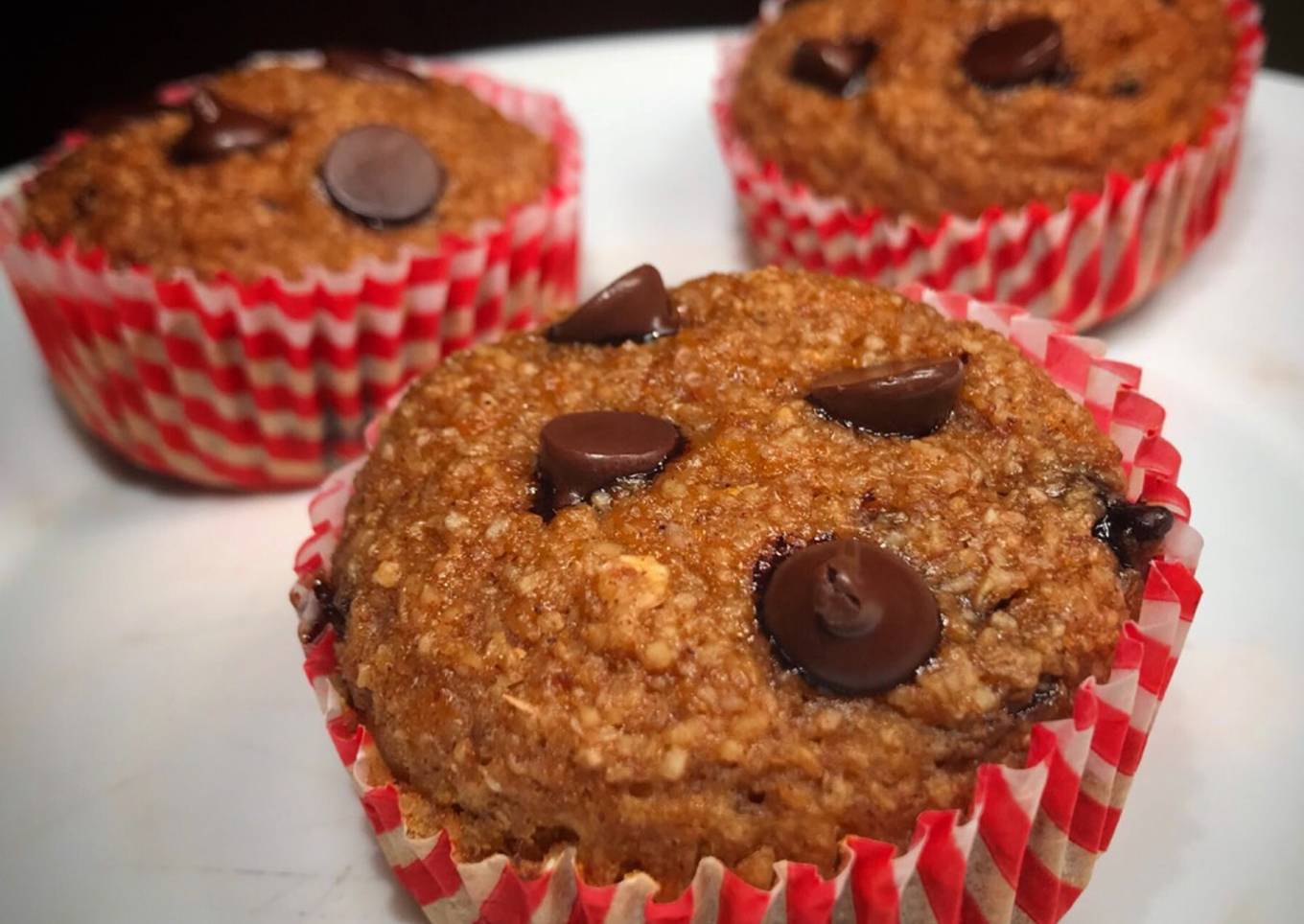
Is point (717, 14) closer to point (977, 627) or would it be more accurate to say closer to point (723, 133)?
point (723, 133)

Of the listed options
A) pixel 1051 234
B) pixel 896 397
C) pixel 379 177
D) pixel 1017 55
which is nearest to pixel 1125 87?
pixel 1017 55

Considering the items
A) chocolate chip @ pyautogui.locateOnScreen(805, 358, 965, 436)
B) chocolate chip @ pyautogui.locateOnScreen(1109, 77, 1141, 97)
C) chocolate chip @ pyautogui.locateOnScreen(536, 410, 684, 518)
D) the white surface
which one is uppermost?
chocolate chip @ pyautogui.locateOnScreen(1109, 77, 1141, 97)

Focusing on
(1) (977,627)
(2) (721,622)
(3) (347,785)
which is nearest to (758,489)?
(2) (721,622)

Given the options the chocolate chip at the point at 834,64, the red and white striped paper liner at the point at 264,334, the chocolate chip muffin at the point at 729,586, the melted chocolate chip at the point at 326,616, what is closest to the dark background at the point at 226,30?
the chocolate chip at the point at 834,64

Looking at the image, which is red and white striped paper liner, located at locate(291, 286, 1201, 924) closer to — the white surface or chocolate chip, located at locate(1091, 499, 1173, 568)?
chocolate chip, located at locate(1091, 499, 1173, 568)

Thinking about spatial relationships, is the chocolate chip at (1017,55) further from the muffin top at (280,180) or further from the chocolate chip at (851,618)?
the chocolate chip at (851,618)

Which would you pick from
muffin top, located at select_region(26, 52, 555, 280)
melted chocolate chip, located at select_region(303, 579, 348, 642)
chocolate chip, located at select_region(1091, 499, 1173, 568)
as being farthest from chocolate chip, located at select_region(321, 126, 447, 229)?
chocolate chip, located at select_region(1091, 499, 1173, 568)

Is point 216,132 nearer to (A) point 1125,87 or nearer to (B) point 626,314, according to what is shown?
(B) point 626,314
